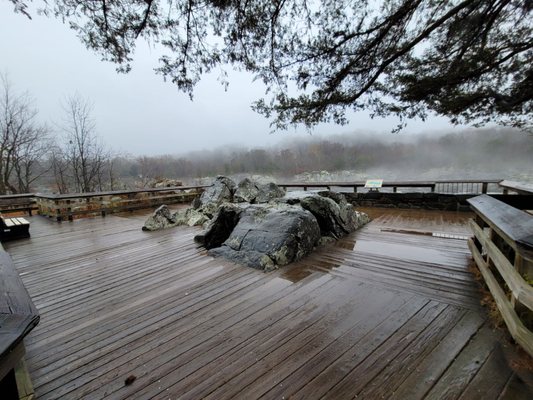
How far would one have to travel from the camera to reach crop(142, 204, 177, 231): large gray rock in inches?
213

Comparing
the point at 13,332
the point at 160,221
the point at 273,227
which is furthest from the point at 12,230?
the point at 13,332

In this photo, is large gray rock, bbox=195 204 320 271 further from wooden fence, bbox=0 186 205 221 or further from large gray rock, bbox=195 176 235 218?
wooden fence, bbox=0 186 205 221

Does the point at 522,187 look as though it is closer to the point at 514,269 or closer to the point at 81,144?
the point at 514,269

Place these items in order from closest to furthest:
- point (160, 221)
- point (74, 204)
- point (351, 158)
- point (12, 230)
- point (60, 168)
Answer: point (12, 230) → point (160, 221) → point (74, 204) → point (60, 168) → point (351, 158)

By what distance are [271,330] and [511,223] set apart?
1.84 meters

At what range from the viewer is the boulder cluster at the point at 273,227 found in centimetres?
319

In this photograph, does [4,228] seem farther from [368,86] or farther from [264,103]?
[368,86]

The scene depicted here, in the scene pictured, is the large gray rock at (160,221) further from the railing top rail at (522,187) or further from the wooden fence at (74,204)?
the railing top rail at (522,187)

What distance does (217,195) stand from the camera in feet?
23.2

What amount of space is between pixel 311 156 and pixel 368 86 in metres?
12.0

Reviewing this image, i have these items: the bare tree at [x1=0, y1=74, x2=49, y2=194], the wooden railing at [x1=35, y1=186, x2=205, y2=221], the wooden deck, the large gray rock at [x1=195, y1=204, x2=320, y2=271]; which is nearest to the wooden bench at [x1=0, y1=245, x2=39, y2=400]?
the wooden deck

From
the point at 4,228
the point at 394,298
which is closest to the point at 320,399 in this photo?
the point at 394,298

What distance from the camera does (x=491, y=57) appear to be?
3.46 metres

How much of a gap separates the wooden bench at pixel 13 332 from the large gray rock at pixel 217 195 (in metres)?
5.06
